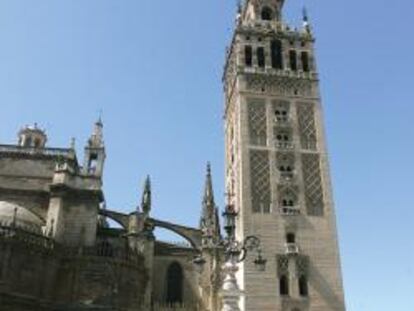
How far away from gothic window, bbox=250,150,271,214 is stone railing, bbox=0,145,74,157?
10708mm

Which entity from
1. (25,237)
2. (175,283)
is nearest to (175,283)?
(175,283)

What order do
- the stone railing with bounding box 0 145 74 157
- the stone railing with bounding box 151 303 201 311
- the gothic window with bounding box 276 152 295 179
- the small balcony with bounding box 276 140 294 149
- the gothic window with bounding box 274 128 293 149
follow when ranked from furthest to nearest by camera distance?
the gothic window with bounding box 274 128 293 149 → the small balcony with bounding box 276 140 294 149 → the gothic window with bounding box 276 152 295 179 → the stone railing with bounding box 0 145 74 157 → the stone railing with bounding box 151 303 201 311

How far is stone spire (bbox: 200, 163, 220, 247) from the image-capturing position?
104 ft

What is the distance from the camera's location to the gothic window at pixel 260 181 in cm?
3200

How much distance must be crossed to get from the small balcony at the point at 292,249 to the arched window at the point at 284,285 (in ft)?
4.39

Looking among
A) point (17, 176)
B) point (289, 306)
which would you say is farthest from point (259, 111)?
point (17, 176)

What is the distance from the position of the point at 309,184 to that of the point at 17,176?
55.4 ft

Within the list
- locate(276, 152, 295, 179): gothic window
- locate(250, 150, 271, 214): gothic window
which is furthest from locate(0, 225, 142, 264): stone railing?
locate(276, 152, 295, 179): gothic window

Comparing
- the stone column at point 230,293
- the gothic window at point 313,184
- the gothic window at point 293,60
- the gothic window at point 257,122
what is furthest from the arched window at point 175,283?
the stone column at point 230,293

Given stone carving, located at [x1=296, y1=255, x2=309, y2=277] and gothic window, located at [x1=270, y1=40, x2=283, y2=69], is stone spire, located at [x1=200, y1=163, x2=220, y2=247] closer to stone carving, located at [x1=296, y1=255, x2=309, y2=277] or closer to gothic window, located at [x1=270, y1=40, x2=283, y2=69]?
stone carving, located at [x1=296, y1=255, x2=309, y2=277]

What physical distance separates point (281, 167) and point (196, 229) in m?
6.40

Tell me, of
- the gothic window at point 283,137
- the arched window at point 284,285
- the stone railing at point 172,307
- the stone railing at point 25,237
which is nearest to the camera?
the stone railing at point 25,237

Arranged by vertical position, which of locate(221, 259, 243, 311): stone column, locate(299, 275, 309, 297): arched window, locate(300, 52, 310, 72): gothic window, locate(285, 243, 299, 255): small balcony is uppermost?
locate(300, 52, 310, 72): gothic window

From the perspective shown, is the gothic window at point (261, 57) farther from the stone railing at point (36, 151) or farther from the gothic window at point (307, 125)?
the stone railing at point (36, 151)
